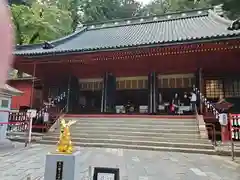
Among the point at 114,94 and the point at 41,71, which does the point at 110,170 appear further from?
the point at 41,71

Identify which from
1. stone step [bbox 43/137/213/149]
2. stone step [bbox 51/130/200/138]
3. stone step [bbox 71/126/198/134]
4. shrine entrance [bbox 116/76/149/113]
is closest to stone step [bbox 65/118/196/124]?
stone step [bbox 71/126/198/134]

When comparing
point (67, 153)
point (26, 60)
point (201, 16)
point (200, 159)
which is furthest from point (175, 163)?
point (201, 16)

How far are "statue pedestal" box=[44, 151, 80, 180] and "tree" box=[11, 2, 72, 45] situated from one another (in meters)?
17.0

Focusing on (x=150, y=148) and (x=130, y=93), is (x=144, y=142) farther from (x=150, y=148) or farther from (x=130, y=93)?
(x=130, y=93)

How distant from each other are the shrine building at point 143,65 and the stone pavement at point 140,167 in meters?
5.65

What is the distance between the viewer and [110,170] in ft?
9.18

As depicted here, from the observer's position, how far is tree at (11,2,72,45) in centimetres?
1889

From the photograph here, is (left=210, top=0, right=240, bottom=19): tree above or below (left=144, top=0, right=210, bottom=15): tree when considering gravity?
below

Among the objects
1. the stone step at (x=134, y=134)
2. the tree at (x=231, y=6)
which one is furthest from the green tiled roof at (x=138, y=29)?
the tree at (x=231, y=6)

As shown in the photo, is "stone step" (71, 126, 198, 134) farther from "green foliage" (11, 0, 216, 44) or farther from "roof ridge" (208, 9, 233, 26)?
"roof ridge" (208, 9, 233, 26)

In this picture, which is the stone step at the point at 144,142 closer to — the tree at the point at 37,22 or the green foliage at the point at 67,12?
the green foliage at the point at 67,12

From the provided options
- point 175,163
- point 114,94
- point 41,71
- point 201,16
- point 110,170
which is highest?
point 201,16

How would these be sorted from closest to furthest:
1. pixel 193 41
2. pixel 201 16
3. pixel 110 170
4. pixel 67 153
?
pixel 110 170 < pixel 67 153 < pixel 193 41 < pixel 201 16

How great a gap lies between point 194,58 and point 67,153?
9.39m
